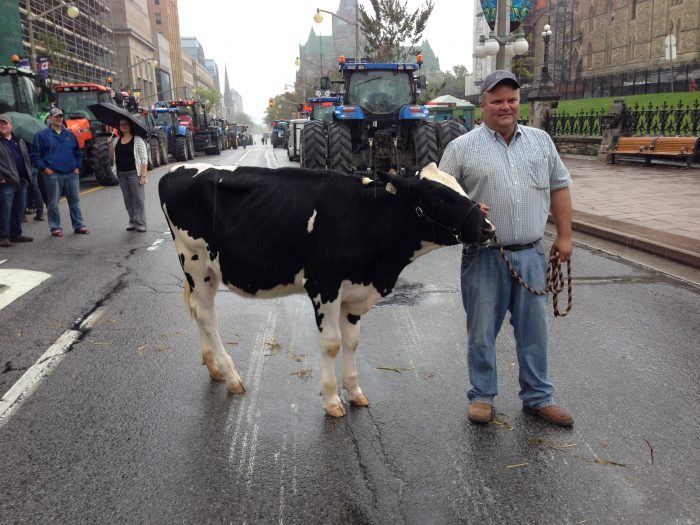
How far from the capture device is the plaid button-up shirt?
3453 mm

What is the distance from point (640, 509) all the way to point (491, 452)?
80cm

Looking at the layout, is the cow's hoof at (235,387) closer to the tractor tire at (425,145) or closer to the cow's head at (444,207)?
the cow's head at (444,207)

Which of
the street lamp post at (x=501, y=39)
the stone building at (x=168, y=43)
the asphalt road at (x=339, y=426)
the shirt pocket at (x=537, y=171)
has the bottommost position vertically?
the asphalt road at (x=339, y=426)

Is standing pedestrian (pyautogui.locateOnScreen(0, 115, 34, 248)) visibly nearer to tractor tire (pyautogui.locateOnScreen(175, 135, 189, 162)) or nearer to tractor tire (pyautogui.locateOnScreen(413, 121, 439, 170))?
tractor tire (pyautogui.locateOnScreen(413, 121, 439, 170))

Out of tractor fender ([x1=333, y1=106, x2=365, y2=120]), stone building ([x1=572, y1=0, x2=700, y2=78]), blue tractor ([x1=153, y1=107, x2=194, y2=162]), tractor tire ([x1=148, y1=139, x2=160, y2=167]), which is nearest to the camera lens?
tractor fender ([x1=333, y1=106, x2=365, y2=120])

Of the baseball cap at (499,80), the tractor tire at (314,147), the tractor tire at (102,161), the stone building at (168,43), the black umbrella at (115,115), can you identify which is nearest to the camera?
the baseball cap at (499,80)

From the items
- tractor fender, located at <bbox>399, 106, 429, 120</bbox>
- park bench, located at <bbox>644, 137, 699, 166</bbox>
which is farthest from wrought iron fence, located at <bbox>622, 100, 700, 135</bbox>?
tractor fender, located at <bbox>399, 106, 429, 120</bbox>

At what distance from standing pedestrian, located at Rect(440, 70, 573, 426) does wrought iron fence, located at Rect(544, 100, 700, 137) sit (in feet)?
60.6

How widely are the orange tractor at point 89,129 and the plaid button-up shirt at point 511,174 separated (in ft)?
50.2

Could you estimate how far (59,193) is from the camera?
10.1 metres

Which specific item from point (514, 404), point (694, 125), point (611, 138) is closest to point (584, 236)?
point (514, 404)

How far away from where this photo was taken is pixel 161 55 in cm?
10531

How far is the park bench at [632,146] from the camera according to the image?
1930 cm

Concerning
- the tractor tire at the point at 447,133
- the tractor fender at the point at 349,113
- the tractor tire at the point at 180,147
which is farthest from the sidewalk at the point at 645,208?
the tractor tire at the point at 180,147
